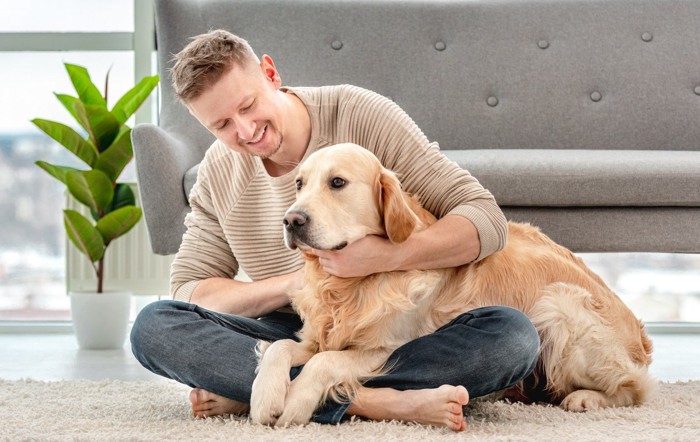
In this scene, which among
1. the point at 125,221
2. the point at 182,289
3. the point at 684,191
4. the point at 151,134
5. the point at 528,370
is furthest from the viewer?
the point at 125,221

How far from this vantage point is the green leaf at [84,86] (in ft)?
11.8

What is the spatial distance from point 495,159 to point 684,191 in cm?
62

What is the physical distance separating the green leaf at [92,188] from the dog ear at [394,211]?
207cm

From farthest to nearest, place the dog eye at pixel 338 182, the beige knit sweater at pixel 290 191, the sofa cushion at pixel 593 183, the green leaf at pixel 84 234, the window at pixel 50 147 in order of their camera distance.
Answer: the window at pixel 50 147, the green leaf at pixel 84 234, the sofa cushion at pixel 593 183, the beige knit sweater at pixel 290 191, the dog eye at pixel 338 182

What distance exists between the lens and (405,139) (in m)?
1.97

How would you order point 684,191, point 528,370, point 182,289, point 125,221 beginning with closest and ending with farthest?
point 528,370 → point 182,289 → point 684,191 → point 125,221

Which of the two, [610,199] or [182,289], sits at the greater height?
[610,199]

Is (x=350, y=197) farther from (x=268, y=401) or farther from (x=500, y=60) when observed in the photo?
(x=500, y=60)

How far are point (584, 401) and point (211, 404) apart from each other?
81cm

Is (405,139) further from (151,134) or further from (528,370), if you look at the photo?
(151,134)

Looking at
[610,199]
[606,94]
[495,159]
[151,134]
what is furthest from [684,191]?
[151,134]

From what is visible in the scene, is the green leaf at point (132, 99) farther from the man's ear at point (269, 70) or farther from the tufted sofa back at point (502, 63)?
the man's ear at point (269, 70)

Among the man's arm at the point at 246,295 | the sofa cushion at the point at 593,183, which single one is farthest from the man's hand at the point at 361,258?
the sofa cushion at the point at 593,183

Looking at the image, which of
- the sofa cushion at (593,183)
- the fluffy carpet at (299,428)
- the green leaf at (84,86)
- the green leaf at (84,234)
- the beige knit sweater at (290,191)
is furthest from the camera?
the green leaf at (84,86)
